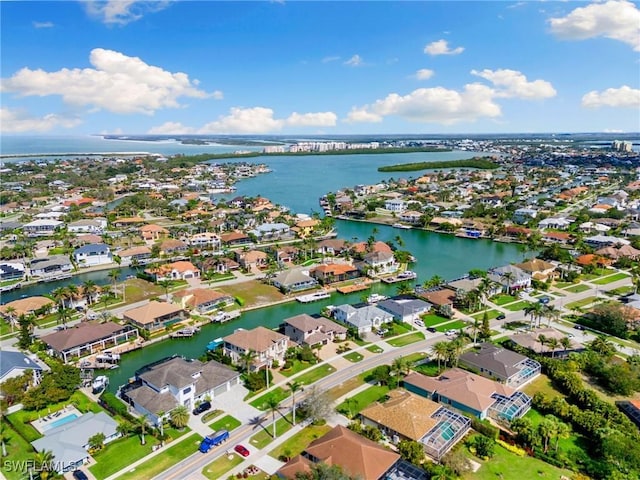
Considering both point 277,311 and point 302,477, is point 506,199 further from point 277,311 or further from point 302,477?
point 302,477

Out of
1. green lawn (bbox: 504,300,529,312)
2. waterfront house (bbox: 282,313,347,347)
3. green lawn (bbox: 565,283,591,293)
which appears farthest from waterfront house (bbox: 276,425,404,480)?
green lawn (bbox: 565,283,591,293)

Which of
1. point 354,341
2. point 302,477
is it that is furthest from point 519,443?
point 354,341

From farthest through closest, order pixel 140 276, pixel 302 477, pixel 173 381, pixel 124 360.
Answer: pixel 140 276 → pixel 124 360 → pixel 173 381 → pixel 302 477

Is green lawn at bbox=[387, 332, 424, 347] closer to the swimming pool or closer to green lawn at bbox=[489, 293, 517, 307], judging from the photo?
green lawn at bbox=[489, 293, 517, 307]

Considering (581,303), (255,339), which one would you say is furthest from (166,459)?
(581,303)

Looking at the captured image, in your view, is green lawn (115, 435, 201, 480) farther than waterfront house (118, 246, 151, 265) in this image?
No

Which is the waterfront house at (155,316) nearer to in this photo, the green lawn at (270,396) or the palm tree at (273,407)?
the green lawn at (270,396)

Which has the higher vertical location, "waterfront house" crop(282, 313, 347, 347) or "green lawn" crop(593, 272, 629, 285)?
"waterfront house" crop(282, 313, 347, 347)
